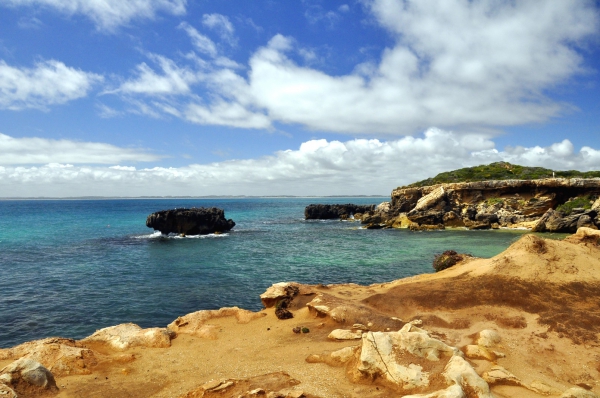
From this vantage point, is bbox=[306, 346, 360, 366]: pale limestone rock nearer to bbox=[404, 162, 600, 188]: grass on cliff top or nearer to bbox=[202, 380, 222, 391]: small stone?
bbox=[202, 380, 222, 391]: small stone

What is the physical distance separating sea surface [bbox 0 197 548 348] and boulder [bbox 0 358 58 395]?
11.2 metres

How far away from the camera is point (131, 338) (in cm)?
1658

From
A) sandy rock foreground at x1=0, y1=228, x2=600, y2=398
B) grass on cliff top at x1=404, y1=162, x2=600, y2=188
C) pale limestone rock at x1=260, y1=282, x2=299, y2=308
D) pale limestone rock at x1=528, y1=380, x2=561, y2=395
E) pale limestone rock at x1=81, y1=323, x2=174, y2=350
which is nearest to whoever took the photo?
pale limestone rock at x1=528, y1=380, x2=561, y2=395

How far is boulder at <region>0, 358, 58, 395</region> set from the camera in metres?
11.0

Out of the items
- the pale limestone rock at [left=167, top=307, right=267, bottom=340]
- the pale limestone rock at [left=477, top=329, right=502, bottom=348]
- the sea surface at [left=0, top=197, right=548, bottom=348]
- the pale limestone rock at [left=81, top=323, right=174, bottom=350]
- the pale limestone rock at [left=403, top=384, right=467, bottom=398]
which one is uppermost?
the pale limestone rock at [left=403, top=384, right=467, bottom=398]

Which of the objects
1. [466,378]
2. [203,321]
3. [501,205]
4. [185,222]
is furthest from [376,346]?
[501,205]

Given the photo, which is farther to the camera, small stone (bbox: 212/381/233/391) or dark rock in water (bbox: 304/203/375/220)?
dark rock in water (bbox: 304/203/375/220)

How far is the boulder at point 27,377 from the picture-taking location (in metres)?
11.0

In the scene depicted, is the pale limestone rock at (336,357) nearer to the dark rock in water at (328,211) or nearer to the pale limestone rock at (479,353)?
the pale limestone rock at (479,353)

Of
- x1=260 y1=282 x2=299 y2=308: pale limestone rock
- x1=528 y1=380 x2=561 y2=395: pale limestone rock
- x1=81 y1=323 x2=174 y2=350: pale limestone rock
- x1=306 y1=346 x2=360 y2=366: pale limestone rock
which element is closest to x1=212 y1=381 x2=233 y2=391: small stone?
x1=306 y1=346 x2=360 y2=366: pale limestone rock

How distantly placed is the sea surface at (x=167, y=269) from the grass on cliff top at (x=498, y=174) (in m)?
31.1

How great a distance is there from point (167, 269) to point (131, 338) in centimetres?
2405

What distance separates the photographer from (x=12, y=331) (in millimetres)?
22078

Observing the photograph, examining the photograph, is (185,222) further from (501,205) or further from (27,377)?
(501,205)
